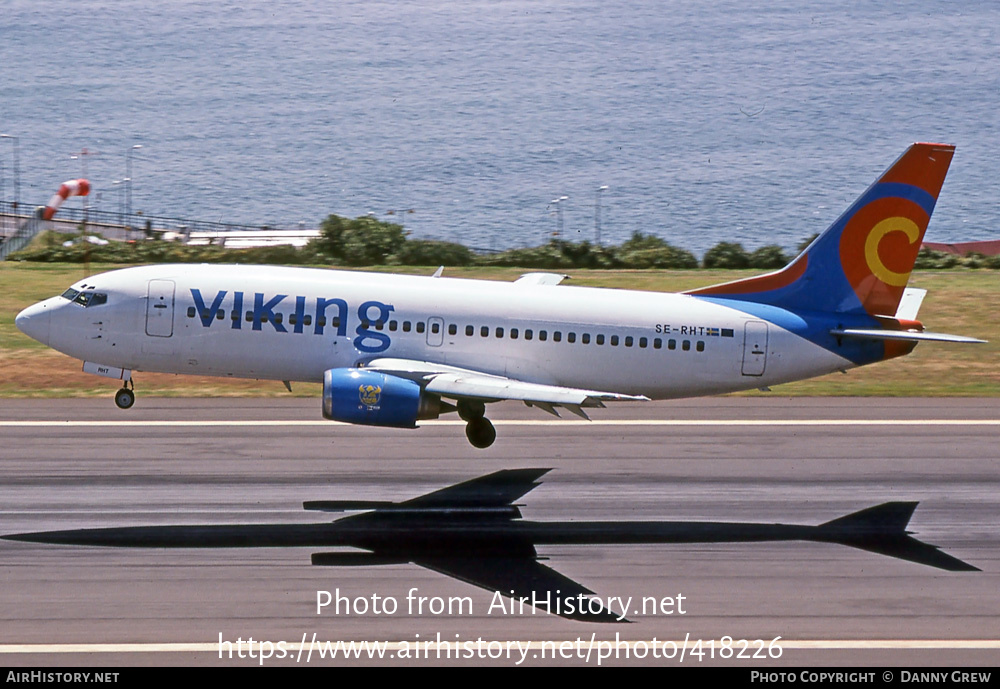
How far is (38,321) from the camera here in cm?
2630

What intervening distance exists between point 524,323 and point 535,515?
4905mm

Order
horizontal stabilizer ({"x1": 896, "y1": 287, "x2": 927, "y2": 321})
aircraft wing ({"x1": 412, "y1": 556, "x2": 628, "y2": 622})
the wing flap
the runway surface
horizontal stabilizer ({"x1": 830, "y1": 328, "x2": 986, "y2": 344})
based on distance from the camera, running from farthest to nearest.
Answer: horizontal stabilizer ({"x1": 896, "y1": 287, "x2": 927, "y2": 321})
horizontal stabilizer ({"x1": 830, "y1": 328, "x2": 986, "y2": 344})
the wing flap
aircraft wing ({"x1": 412, "y1": 556, "x2": 628, "y2": 622})
the runway surface

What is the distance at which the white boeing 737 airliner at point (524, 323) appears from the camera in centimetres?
2586

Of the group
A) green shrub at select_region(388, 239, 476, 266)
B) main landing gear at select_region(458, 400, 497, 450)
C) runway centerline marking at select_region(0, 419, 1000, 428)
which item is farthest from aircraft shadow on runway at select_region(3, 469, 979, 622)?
green shrub at select_region(388, 239, 476, 266)

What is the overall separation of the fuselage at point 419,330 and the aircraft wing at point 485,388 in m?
0.69

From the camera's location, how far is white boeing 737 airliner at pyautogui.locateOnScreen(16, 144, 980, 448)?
25.9 metres

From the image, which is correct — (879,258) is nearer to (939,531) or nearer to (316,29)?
(939,531)

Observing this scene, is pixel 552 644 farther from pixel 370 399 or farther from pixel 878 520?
pixel 878 520

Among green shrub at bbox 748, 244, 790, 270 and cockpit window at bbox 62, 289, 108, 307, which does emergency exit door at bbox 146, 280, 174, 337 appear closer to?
cockpit window at bbox 62, 289, 108, 307

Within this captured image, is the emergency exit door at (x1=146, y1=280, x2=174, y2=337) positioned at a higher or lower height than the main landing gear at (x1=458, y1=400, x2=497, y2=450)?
higher

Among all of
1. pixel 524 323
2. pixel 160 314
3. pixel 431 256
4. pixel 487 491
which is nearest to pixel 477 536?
pixel 487 491

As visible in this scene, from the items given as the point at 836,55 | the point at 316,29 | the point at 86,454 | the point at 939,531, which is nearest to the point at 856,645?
the point at 939,531

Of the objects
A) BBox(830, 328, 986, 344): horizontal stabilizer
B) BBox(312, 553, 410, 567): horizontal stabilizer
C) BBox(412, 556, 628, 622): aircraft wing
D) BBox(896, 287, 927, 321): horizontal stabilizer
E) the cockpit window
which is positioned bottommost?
BBox(312, 553, 410, 567): horizontal stabilizer

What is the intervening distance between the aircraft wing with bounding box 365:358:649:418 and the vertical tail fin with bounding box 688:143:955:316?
6.02 m
